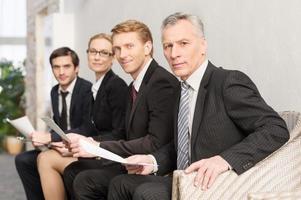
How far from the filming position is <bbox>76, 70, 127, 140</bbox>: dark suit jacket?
3742 millimetres

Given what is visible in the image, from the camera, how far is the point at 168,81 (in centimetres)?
311

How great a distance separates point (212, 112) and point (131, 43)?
902mm

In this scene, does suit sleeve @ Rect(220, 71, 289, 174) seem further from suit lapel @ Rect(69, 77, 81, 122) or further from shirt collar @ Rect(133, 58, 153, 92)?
suit lapel @ Rect(69, 77, 81, 122)

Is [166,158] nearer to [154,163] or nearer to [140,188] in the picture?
[154,163]

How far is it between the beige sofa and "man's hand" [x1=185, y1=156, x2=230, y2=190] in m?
0.02

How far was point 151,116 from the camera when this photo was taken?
307 centimetres

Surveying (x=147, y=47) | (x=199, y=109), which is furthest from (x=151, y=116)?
(x=199, y=109)

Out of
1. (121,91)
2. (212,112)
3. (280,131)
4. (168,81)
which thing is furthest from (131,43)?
(280,131)

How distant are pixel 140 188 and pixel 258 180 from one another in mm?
487

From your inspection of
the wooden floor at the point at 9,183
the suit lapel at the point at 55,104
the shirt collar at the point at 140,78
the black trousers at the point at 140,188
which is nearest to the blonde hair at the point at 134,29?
the shirt collar at the point at 140,78

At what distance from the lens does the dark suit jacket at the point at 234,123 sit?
232cm

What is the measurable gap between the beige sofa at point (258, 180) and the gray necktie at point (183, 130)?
39cm

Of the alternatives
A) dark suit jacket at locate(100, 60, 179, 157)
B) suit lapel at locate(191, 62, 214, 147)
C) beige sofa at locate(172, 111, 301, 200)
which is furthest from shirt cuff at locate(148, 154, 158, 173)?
beige sofa at locate(172, 111, 301, 200)

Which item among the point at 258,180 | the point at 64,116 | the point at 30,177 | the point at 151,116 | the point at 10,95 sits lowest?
the point at 10,95
